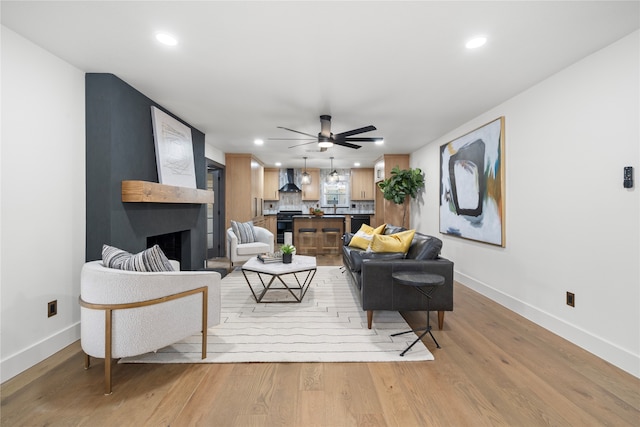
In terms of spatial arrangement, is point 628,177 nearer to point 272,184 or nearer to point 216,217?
point 216,217

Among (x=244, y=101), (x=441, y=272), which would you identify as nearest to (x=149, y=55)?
(x=244, y=101)

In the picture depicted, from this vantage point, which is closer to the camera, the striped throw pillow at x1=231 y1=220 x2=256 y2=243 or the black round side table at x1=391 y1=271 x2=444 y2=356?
the black round side table at x1=391 y1=271 x2=444 y2=356

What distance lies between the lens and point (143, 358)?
86.4 inches

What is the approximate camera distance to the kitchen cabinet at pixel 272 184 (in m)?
9.12

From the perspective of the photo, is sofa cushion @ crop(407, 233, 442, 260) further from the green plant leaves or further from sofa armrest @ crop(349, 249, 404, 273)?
the green plant leaves

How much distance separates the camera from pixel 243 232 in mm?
5258

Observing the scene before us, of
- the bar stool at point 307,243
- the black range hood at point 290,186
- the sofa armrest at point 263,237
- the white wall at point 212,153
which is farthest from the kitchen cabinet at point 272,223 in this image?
the sofa armrest at point 263,237

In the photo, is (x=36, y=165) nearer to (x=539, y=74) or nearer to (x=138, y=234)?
(x=138, y=234)

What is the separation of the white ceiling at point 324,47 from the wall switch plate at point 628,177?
40.1 inches

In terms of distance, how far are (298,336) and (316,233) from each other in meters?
4.28

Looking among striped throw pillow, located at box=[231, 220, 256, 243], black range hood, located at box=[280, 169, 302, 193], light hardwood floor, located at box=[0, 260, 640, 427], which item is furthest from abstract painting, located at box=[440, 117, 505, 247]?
black range hood, located at box=[280, 169, 302, 193]

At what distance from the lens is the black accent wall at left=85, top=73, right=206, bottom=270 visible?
104 inches

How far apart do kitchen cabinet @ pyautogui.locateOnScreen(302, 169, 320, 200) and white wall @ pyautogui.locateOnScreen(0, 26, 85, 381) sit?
266 inches

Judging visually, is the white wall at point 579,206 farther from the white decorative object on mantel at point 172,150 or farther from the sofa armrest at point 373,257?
the white decorative object on mantel at point 172,150
